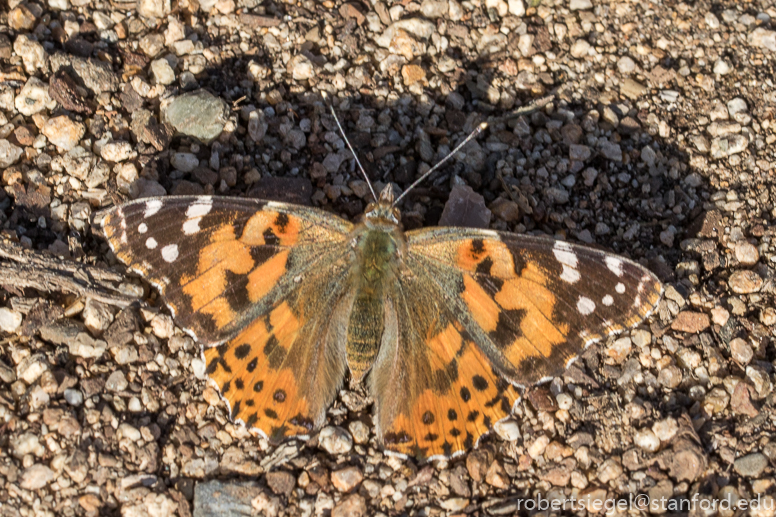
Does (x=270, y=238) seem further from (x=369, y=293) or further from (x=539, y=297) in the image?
(x=539, y=297)

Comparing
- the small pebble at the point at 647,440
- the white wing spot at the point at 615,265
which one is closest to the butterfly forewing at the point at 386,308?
the white wing spot at the point at 615,265

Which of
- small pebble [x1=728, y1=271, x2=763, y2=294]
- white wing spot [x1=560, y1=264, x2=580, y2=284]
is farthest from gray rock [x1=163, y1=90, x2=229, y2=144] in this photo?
small pebble [x1=728, y1=271, x2=763, y2=294]

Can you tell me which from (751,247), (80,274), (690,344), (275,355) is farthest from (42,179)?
(751,247)

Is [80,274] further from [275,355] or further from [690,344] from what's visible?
[690,344]

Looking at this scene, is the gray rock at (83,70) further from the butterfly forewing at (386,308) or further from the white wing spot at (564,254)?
the white wing spot at (564,254)

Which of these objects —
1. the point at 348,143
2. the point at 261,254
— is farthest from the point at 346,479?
the point at 348,143

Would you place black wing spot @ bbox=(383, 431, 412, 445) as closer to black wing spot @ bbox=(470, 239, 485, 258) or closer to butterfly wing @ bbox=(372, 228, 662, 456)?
butterfly wing @ bbox=(372, 228, 662, 456)

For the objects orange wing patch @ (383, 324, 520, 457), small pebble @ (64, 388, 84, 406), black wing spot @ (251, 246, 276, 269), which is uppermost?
black wing spot @ (251, 246, 276, 269)
